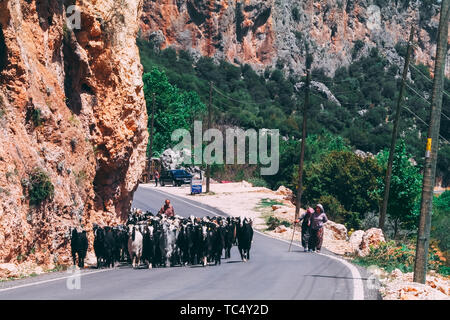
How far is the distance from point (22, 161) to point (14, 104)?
74.6 inches

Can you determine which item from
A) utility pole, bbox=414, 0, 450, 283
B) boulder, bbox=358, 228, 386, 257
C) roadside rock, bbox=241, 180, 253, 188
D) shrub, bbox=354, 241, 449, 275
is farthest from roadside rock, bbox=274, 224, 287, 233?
roadside rock, bbox=241, 180, 253, 188

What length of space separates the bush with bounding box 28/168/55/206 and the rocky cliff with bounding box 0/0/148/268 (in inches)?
1.2

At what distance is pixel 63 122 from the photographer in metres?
24.7

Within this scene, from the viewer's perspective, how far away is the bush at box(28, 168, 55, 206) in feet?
68.2

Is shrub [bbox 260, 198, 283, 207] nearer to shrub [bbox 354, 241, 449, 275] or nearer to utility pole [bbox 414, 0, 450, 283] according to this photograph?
shrub [bbox 354, 241, 449, 275]

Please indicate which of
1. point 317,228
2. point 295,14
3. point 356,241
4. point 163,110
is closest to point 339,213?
Result: point 356,241

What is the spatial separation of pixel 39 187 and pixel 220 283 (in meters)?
6.57

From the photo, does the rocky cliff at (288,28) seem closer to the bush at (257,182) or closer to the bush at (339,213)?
the bush at (257,182)

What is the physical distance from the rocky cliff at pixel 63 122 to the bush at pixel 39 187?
0.03m

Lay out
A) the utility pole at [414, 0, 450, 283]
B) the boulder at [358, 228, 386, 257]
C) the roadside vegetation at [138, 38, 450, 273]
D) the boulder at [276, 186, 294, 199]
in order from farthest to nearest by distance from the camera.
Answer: the boulder at [276, 186, 294, 199]
the roadside vegetation at [138, 38, 450, 273]
the boulder at [358, 228, 386, 257]
the utility pole at [414, 0, 450, 283]

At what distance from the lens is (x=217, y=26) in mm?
123250

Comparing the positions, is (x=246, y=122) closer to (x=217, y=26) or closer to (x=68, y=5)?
(x=217, y=26)

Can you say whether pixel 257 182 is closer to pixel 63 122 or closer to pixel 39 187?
pixel 63 122

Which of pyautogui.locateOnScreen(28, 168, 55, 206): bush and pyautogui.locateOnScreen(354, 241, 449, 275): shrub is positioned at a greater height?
pyautogui.locateOnScreen(28, 168, 55, 206): bush
